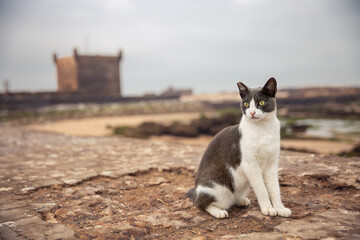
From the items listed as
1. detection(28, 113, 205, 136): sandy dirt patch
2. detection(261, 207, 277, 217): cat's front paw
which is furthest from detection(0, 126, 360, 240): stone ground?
detection(28, 113, 205, 136): sandy dirt patch

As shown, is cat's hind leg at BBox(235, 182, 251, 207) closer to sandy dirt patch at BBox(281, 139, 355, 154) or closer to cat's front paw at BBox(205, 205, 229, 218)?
cat's front paw at BBox(205, 205, 229, 218)

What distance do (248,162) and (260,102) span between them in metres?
0.55

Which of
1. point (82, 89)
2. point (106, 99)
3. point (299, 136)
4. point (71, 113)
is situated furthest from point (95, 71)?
point (299, 136)

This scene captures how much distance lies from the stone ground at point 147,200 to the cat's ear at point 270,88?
1115mm

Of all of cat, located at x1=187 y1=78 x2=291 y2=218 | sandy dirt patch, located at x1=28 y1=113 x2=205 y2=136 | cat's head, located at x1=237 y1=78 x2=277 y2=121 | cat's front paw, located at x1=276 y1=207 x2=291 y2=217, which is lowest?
sandy dirt patch, located at x1=28 y1=113 x2=205 y2=136

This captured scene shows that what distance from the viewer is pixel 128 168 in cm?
466

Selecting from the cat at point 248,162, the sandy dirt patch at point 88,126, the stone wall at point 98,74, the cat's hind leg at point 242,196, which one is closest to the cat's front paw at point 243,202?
the cat's hind leg at point 242,196

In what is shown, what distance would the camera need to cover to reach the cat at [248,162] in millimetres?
2711

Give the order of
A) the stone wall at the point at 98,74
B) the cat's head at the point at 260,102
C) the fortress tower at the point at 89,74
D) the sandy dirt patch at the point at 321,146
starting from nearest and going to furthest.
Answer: the cat's head at the point at 260,102
the sandy dirt patch at the point at 321,146
the fortress tower at the point at 89,74
the stone wall at the point at 98,74

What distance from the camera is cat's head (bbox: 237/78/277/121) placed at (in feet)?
8.68

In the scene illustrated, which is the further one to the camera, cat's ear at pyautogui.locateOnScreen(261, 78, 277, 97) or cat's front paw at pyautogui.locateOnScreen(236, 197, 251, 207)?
cat's front paw at pyautogui.locateOnScreen(236, 197, 251, 207)

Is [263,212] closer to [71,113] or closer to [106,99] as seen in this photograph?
[71,113]

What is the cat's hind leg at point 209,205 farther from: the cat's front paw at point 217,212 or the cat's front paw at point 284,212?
the cat's front paw at point 284,212

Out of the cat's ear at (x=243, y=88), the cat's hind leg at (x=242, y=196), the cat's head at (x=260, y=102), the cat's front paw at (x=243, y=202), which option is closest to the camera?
the cat's head at (x=260, y=102)
